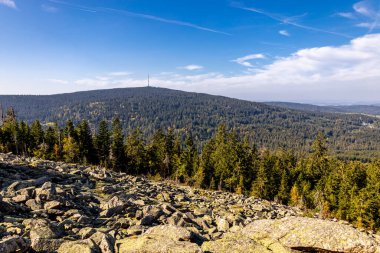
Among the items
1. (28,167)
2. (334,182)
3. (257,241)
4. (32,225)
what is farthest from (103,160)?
(257,241)

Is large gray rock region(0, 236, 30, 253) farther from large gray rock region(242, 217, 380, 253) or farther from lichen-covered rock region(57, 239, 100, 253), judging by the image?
large gray rock region(242, 217, 380, 253)

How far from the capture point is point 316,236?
8.37 meters

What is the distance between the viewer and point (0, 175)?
71.5ft

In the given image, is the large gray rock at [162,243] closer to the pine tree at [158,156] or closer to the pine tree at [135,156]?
the pine tree at [158,156]

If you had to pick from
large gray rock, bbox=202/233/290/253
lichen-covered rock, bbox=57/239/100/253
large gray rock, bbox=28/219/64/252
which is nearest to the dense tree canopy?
large gray rock, bbox=202/233/290/253

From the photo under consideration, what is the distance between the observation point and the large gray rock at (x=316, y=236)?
7.89m

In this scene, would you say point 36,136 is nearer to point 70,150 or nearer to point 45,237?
point 70,150

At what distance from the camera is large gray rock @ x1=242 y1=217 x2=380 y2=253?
7.89 meters

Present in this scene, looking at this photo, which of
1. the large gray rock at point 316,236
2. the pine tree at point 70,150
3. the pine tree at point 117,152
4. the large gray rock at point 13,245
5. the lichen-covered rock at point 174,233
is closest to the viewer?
the large gray rock at point 13,245

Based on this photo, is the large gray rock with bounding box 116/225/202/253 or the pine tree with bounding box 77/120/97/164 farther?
the pine tree with bounding box 77/120/97/164

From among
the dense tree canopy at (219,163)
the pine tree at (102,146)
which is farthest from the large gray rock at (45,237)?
the pine tree at (102,146)

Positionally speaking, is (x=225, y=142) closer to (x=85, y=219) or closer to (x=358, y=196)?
(x=358, y=196)

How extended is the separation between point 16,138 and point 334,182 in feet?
259

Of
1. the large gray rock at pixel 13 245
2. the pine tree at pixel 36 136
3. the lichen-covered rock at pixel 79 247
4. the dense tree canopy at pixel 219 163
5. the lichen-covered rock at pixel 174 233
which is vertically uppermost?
the large gray rock at pixel 13 245
